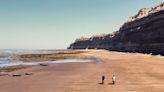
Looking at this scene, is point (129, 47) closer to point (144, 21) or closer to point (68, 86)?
point (144, 21)

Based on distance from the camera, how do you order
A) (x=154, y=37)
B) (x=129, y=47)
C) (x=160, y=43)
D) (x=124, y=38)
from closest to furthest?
(x=160, y=43) < (x=154, y=37) < (x=129, y=47) < (x=124, y=38)

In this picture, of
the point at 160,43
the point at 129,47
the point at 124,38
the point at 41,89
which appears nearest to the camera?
the point at 41,89

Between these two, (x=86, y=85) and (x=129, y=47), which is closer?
(x=86, y=85)

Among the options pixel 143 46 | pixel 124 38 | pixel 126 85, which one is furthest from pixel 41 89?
pixel 124 38

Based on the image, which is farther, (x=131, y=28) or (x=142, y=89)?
(x=131, y=28)

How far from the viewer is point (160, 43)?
319 feet

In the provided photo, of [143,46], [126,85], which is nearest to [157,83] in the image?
[126,85]

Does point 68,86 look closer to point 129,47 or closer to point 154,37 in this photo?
point 154,37

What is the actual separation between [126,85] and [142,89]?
7.97 ft

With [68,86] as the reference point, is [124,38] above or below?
above

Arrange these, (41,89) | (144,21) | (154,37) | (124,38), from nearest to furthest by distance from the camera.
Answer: (41,89) → (154,37) → (144,21) → (124,38)

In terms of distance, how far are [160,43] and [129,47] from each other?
38.0 meters

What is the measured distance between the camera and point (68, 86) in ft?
87.2

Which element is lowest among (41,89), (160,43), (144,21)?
(41,89)
